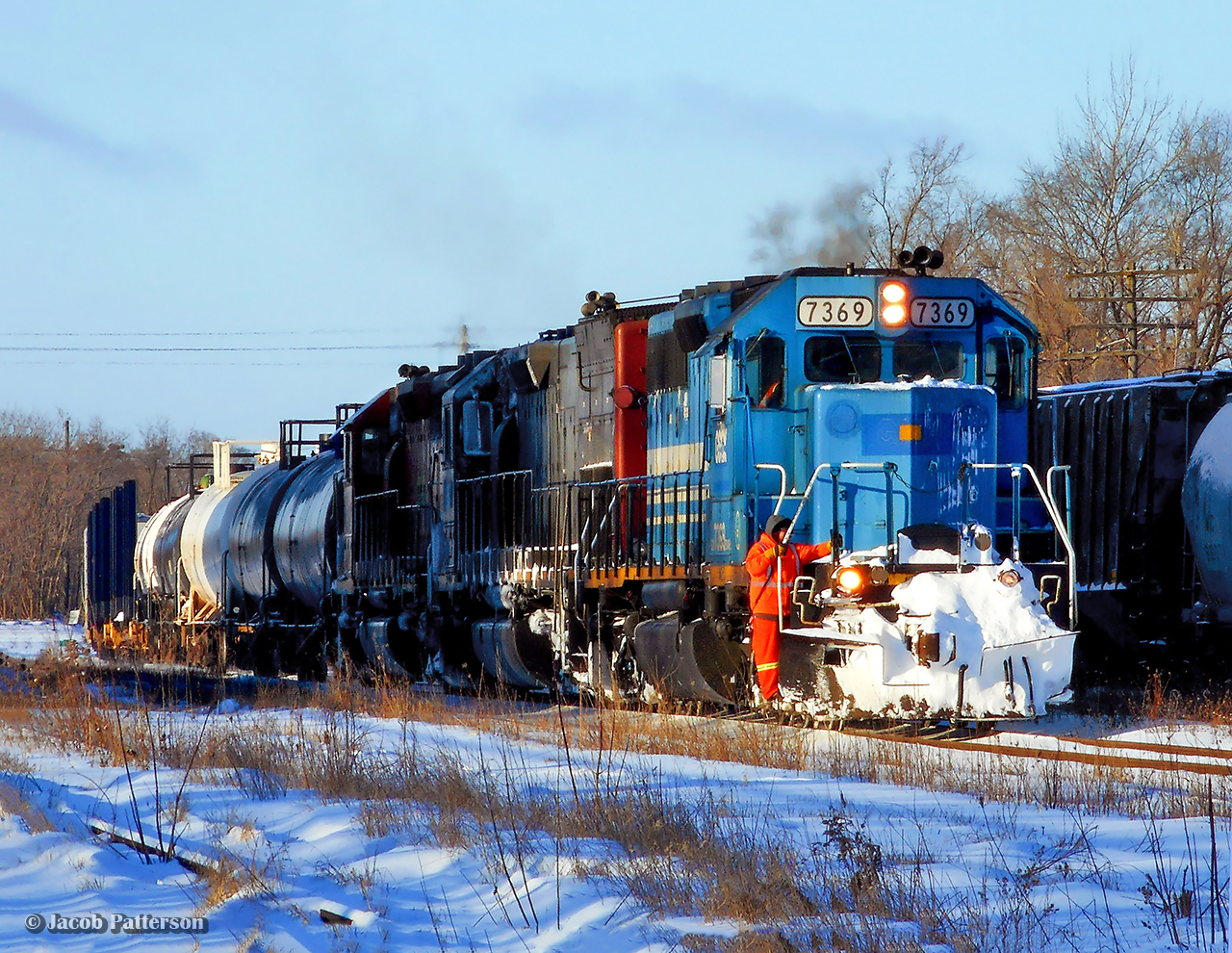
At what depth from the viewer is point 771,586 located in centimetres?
1157

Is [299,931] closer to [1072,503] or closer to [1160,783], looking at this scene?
[1160,783]

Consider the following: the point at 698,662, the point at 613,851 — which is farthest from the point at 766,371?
the point at 613,851

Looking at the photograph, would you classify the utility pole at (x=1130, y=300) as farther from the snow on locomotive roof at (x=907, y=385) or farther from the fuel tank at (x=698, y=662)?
the fuel tank at (x=698, y=662)

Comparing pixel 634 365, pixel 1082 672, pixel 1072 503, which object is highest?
pixel 634 365

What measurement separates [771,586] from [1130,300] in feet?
73.5

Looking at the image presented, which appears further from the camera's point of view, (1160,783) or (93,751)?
(93,751)

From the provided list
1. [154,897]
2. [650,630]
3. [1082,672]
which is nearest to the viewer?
[154,897]

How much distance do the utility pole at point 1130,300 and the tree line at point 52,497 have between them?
32.7 m

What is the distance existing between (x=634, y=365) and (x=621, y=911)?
351 inches

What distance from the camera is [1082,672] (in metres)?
16.9

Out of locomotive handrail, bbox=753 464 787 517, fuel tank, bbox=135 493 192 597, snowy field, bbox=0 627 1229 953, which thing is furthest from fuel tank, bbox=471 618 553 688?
fuel tank, bbox=135 493 192 597

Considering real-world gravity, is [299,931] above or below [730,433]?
below

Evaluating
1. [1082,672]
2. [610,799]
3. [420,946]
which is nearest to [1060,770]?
[610,799]

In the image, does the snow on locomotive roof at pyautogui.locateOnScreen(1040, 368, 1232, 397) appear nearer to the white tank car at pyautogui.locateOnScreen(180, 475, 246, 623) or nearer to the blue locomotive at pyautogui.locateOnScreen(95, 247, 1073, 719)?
the blue locomotive at pyautogui.locateOnScreen(95, 247, 1073, 719)
